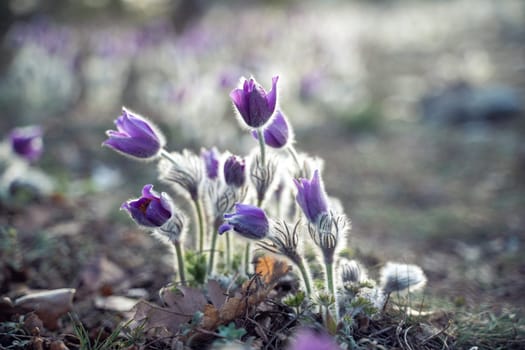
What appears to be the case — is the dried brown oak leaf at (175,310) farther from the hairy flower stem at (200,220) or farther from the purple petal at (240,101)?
the purple petal at (240,101)

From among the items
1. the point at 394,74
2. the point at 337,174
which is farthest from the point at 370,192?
the point at 394,74

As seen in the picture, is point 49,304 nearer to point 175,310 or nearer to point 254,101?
point 175,310

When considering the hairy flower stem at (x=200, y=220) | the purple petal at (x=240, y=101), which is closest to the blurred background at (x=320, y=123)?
the hairy flower stem at (x=200, y=220)

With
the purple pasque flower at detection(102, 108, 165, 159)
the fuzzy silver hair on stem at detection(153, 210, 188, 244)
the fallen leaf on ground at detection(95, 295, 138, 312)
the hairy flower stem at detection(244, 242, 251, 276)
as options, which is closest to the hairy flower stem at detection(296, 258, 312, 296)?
the hairy flower stem at detection(244, 242, 251, 276)

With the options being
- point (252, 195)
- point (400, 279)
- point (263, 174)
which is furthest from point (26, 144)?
point (400, 279)

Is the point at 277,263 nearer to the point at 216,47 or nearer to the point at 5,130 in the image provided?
the point at 5,130

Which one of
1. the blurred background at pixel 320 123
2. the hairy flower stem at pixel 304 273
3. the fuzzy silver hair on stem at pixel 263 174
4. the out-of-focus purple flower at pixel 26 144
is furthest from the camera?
the blurred background at pixel 320 123
